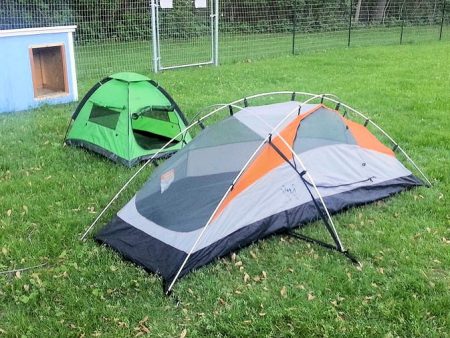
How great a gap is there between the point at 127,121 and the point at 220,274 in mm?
2417

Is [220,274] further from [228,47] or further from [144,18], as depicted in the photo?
[228,47]

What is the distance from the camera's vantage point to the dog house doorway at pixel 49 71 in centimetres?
787

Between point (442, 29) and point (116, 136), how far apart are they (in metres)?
15.4

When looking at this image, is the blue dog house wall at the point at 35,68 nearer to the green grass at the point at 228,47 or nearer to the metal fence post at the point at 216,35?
the green grass at the point at 228,47

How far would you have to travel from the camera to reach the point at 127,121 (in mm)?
5367

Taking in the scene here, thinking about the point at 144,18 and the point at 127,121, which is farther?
the point at 144,18

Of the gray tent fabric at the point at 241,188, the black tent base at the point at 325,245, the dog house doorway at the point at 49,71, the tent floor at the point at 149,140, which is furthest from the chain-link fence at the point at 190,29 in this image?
the black tent base at the point at 325,245

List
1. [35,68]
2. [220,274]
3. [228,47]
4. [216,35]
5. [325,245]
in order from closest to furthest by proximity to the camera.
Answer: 1. [220,274]
2. [325,245]
3. [35,68]
4. [216,35]
5. [228,47]

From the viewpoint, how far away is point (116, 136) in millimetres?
5387

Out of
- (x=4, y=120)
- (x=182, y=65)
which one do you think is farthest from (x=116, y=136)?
(x=182, y=65)

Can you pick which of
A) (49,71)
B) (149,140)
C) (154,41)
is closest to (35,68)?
(49,71)

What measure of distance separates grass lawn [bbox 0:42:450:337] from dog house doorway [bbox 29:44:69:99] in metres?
2.36

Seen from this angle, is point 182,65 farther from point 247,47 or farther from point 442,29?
point 442,29

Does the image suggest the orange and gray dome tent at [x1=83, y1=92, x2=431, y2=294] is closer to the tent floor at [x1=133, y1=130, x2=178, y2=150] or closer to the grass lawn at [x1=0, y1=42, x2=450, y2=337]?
the grass lawn at [x1=0, y1=42, x2=450, y2=337]
